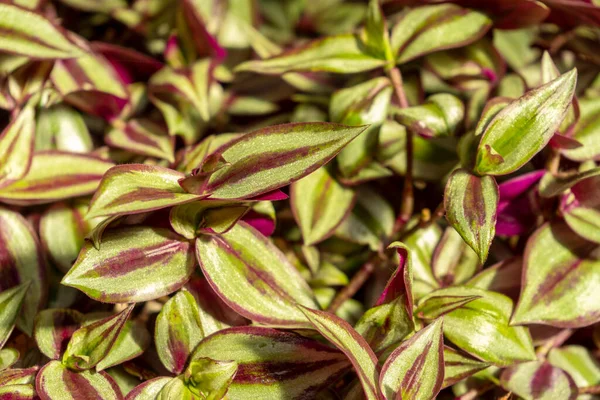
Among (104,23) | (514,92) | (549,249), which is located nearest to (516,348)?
(549,249)

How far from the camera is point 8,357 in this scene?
28.0 inches

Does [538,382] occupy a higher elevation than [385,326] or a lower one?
lower

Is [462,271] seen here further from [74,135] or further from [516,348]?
[74,135]

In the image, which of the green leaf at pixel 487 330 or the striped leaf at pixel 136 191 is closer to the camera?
the striped leaf at pixel 136 191

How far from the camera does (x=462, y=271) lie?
0.83 meters

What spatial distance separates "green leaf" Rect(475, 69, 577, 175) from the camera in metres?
0.66

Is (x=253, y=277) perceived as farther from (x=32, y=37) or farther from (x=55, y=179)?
(x=32, y=37)

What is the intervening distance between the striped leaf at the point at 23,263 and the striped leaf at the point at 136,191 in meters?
0.21

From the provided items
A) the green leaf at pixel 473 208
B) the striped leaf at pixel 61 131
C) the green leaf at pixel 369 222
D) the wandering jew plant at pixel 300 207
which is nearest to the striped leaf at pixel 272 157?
the wandering jew plant at pixel 300 207

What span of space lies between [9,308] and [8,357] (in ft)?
0.19

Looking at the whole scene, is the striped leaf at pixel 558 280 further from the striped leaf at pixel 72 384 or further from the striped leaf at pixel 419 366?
the striped leaf at pixel 72 384

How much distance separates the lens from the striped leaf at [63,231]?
81cm

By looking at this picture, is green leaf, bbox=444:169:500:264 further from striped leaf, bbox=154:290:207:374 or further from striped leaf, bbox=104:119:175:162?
striped leaf, bbox=104:119:175:162

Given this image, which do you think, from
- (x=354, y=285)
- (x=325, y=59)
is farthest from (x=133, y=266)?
(x=325, y=59)
